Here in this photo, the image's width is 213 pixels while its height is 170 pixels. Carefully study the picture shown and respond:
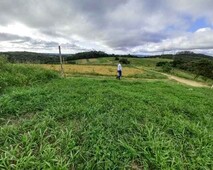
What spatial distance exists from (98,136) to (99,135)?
23 millimetres

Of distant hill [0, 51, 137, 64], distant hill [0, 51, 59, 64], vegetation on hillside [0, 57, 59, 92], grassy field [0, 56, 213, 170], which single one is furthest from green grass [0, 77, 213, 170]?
distant hill [0, 51, 137, 64]

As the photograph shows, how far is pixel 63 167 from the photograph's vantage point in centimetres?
243

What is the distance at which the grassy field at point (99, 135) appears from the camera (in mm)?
2658

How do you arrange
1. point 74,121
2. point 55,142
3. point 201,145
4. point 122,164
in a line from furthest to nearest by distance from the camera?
point 74,121 → point 201,145 → point 55,142 → point 122,164

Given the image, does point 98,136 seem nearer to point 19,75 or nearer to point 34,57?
point 19,75

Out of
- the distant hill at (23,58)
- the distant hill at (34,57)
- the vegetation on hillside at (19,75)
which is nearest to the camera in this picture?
the vegetation on hillside at (19,75)

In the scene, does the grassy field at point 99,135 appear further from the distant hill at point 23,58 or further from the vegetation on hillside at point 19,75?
the distant hill at point 23,58

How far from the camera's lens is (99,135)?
10.3 feet

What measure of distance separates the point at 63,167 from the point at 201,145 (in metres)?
2.36

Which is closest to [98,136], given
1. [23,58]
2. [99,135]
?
[99,135]

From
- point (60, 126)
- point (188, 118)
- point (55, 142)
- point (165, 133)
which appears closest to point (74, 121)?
point (60, 126)

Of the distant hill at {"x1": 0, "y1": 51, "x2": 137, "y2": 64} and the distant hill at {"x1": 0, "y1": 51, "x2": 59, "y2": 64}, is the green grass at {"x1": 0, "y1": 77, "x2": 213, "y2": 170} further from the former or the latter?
the distant hill at {"x1": 0, "y1": 51, "x2": 137, "y2": 64}

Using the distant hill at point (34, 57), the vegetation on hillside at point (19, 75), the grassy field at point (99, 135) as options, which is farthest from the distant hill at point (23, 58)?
the grassy field at point (99, 135)

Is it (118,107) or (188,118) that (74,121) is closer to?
(118,107)
